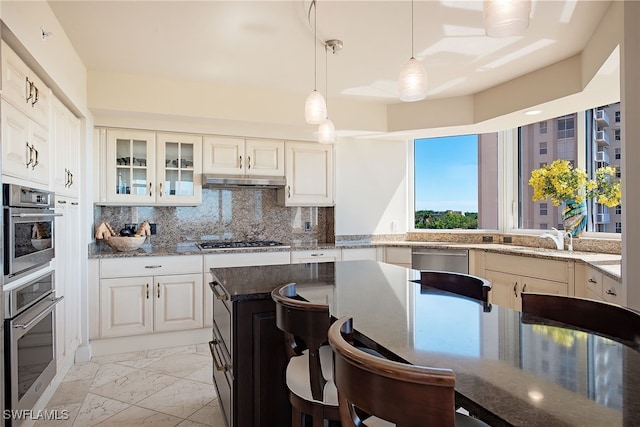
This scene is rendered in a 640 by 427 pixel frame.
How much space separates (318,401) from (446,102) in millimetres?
3639

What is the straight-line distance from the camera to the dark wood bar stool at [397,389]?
0.67m

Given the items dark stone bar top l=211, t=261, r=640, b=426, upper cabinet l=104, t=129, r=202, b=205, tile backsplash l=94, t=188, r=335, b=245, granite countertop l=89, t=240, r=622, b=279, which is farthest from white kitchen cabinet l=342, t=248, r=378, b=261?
dark stone bar top l=211, t=261, r=640, b=426

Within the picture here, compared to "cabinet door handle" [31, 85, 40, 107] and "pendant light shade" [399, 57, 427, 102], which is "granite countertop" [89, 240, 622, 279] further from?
"pendant light shade" [399, 57, 427, 102]

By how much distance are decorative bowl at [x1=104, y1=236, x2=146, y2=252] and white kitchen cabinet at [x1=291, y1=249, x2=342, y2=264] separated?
144cm

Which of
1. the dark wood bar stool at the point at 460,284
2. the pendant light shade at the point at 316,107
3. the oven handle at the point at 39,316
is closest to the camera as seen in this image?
the dark wood bar stool at the point at 460,284

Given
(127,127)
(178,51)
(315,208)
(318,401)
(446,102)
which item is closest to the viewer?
(318,401)

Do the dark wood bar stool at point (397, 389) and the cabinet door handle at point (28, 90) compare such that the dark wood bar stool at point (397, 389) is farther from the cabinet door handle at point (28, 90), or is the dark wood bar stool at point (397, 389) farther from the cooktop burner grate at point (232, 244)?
the cooktop burner grate at point (232, 244)

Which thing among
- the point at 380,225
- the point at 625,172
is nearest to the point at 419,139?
the point at 380,225

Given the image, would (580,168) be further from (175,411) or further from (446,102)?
(175,411)

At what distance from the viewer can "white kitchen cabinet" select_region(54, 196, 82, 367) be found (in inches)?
102

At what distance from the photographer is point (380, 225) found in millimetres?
4766

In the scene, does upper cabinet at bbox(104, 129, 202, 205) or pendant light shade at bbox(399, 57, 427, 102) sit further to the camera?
upper cabinet at bbox(104, 129, 202, 205)

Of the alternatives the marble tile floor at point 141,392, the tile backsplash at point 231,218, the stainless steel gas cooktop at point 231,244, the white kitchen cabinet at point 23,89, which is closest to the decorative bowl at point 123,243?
the tile backsplash at point 231,218

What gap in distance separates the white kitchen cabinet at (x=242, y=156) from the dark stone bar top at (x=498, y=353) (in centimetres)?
225
